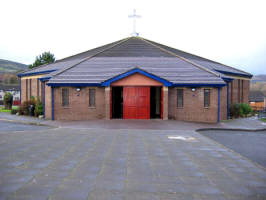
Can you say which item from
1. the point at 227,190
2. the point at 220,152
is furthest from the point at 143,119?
the point at 227,190

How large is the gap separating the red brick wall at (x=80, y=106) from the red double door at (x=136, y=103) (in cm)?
165

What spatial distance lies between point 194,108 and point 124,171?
12670 mm

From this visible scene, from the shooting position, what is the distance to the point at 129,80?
58.3 feet

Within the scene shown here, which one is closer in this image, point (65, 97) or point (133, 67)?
point (65, 97)

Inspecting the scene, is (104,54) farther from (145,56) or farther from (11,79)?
(11,79)

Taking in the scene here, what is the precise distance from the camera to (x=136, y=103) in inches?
709

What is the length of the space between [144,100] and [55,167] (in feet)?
39.2

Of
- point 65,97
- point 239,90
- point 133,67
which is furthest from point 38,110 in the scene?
point 239,90

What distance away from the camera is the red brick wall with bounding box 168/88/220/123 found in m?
17.8

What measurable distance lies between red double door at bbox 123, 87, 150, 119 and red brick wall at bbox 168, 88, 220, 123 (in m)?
1.74

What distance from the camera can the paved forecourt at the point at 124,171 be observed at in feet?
16.0

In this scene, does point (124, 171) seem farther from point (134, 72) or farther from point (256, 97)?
point (256, 97)

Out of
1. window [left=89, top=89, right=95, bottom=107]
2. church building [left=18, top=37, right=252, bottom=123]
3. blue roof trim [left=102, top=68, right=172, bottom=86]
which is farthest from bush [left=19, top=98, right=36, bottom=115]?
blue roof trim [left=102, top=68, right=172, bottom=86]

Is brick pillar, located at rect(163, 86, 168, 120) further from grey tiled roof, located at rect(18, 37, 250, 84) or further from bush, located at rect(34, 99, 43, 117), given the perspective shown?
bush, located at rect(34, 99, 43, 117)
